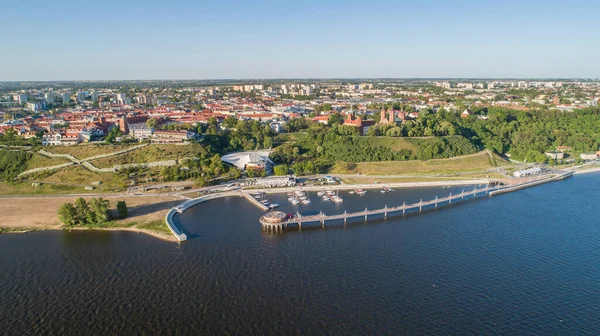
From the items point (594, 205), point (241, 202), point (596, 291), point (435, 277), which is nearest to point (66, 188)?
point (241, 202)

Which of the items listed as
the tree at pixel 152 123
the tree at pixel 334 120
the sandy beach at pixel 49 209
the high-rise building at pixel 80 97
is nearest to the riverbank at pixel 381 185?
the sandy beach at pixel 49 209

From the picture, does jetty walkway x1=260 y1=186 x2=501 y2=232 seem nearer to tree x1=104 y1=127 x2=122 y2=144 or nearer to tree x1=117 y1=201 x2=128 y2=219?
tree x1=117 y1=201 x2=128 y2=219

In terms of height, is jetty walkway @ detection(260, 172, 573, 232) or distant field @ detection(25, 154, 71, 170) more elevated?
distant field @ detection(25, 154, 71, 170)

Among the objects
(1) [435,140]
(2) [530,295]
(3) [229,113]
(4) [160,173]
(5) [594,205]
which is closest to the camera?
(2) [530,295]

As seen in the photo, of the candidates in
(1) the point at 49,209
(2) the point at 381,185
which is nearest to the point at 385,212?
(2) the point at 381,185

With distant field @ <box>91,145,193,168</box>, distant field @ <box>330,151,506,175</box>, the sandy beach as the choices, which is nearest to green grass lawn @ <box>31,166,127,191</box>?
distant field @ <box>91,145,193,168</box>

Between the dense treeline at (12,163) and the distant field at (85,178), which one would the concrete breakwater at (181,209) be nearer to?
the distant field at (85,178)

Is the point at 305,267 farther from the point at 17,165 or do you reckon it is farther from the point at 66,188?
the point at 17,165
